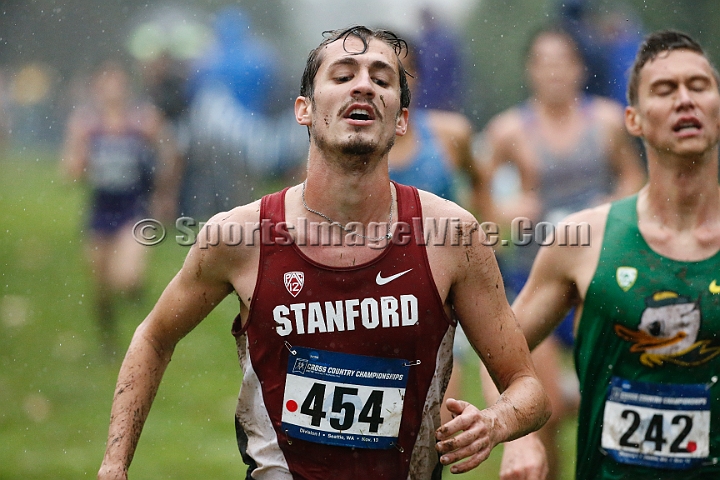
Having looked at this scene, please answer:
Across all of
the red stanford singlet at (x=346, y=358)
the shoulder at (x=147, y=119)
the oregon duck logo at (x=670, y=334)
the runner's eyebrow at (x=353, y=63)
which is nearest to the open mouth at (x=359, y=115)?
the runner's eyebrow at (x=353, y=63)

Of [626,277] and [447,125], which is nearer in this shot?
[626,277]

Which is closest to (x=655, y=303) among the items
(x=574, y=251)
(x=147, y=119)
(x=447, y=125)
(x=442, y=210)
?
(x=574, y=251)

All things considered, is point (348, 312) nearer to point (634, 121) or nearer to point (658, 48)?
point (634, 121)

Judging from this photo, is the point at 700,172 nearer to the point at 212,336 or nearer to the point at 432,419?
the point at 432,419

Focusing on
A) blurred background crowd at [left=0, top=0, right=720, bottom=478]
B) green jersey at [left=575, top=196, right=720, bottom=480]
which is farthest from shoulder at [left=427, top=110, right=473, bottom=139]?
green jersey at [left=575, top=196, right=720, bottom=480]

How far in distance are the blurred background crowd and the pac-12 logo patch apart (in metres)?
2.48

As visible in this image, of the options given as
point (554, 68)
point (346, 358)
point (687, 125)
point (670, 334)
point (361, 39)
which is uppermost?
point (554, 68)

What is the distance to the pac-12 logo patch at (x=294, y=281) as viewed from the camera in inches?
125

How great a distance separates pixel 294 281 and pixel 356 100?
1.90ft

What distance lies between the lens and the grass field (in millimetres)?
6121

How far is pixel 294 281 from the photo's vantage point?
3.17 m

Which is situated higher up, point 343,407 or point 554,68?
point 554,68

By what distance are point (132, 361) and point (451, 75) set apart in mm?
7839

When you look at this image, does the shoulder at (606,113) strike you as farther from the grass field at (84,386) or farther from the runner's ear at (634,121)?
the runner's ear at (634,121)
